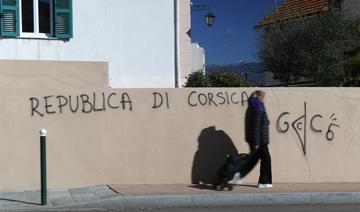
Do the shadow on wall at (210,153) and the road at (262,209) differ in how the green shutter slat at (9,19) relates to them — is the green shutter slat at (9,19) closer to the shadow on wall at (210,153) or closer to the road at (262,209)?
the shadow on wall at (210,153)

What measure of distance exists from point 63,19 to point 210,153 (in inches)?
256

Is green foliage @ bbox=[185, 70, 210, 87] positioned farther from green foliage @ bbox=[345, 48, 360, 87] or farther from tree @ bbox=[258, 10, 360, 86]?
green foliage @ bbox=[345, 48, 360, 87]

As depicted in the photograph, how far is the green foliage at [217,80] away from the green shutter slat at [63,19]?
365 cm

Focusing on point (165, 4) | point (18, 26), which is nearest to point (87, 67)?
point (18, 26)

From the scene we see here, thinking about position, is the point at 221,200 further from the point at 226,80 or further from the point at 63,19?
the point at 63,19

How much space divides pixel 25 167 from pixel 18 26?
19.0 ft

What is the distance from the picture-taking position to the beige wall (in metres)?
9.94

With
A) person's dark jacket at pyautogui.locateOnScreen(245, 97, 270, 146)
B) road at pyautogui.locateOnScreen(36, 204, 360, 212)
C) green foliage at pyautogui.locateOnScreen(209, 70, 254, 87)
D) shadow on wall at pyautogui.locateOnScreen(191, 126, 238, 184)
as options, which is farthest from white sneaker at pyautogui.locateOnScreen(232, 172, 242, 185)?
green foliage at pyautogui.locateOnScreen(209, 70, 254, 87)

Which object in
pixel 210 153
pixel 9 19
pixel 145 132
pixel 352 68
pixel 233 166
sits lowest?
pixel 233 166

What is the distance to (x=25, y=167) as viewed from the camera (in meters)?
9.97

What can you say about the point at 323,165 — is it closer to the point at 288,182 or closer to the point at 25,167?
the point at 288,182

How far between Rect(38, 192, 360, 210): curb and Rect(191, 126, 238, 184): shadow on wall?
1.30 m

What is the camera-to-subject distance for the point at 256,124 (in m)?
9.71

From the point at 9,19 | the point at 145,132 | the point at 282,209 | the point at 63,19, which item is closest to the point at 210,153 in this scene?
the point at 145,132
